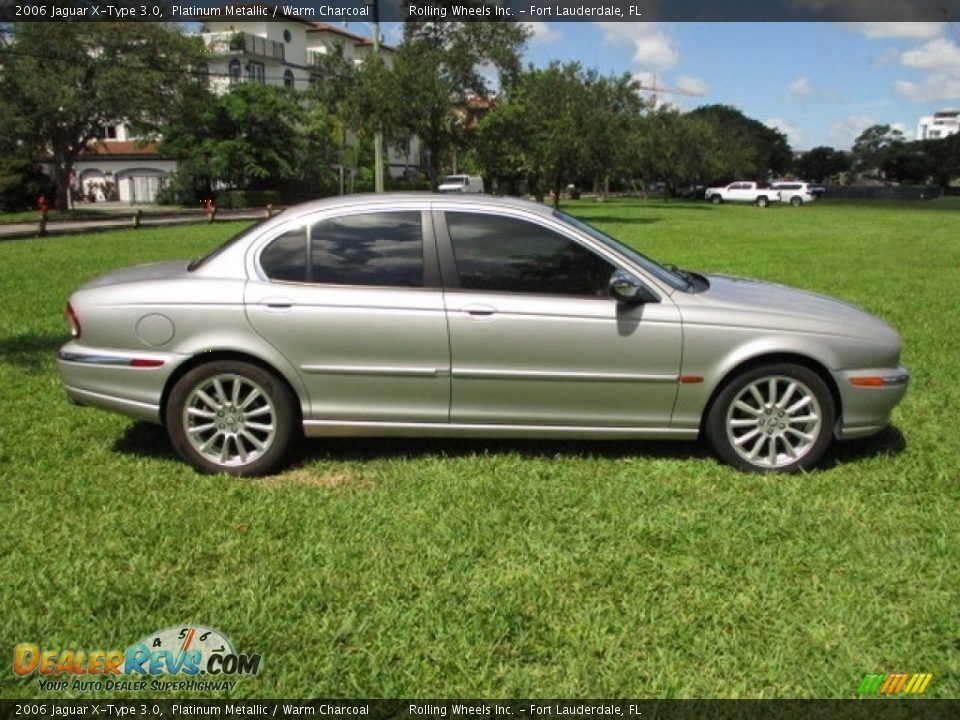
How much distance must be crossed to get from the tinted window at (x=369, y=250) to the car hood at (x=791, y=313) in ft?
5.60

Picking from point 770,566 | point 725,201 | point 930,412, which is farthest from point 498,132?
point 725,201

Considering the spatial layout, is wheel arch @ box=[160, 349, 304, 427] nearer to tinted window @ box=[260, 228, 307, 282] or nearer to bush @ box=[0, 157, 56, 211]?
tinted window @ box=[260, 228, 307, 282]

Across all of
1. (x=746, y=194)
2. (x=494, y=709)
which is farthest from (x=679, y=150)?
(x=494, y=709)

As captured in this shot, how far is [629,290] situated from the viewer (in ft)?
15.3

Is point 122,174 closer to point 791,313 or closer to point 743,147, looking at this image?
point 791,313

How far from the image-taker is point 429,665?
10.1 feet

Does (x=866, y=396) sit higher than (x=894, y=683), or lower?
higher

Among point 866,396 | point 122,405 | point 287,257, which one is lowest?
point 122,405

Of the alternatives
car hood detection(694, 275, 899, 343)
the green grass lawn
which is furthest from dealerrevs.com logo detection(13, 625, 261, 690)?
car hood detection(694, 275, 899, 343)

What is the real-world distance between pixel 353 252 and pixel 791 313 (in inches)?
100

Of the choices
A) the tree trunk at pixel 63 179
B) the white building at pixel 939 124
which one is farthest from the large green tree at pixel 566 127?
the white building at pixel 939 124

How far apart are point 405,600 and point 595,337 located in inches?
75.1

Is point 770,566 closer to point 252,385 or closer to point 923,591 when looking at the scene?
point 923,591

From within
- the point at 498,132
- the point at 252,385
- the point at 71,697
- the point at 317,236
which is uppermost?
the point at 498,132
